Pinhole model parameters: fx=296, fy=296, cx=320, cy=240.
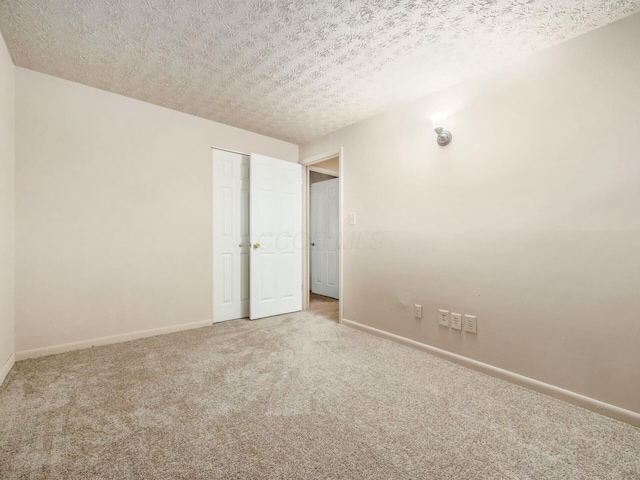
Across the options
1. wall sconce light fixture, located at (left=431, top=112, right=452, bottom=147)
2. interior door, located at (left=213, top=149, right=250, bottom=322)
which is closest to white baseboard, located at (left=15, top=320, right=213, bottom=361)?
interior door, located at (left=213, top=149, right=250, bottom=322)

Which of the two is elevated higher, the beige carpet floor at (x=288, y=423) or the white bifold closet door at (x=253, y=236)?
the white bifold closet door at (x=253, y=236)

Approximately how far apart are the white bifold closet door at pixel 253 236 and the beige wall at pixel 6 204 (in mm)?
1658

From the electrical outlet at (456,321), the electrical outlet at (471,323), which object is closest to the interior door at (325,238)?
the electrical outlet at (456,321)

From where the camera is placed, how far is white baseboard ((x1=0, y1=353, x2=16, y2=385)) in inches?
80.2

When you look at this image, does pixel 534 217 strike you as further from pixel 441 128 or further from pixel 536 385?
pixel 536 385

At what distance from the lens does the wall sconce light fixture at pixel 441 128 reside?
247 centimetres

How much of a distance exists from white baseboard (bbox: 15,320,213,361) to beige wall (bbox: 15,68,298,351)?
0.14 feet

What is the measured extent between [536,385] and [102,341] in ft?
11.6

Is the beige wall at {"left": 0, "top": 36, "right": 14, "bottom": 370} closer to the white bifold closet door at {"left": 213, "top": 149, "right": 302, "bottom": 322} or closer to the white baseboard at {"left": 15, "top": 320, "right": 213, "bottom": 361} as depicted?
the white baseboard at {"left": 15, "top": 320, "right": 213, "bottom": 361}

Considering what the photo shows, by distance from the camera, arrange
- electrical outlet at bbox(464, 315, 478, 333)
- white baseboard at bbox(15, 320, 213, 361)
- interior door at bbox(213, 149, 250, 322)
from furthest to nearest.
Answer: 1. interior door at bbox(213, 149, 250, 322)
2. white baseboard at bbox(15, 320, 213, 361)
3. electrical outlet at bbox(464, 315, 478, 333)

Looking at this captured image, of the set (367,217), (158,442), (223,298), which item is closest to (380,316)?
(367,217)

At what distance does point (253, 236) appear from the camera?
3.58m

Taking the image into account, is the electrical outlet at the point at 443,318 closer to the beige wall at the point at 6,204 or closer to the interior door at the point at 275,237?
the interior door at the point at 275,237

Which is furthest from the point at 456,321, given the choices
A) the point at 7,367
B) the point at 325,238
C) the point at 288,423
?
the point at 7,367
